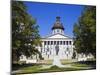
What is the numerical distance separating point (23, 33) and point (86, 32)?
71 cm

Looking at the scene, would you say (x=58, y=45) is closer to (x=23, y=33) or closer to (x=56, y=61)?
(x=56, y=61)

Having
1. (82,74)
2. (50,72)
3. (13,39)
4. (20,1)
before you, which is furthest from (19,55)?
(82,74)

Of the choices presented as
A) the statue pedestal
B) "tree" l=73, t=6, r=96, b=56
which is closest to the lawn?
the statue pedestal

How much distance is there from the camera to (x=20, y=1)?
2.16 m

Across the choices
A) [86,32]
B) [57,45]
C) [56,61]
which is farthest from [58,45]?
[86,32]

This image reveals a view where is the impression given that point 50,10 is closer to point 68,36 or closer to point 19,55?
point 68,36

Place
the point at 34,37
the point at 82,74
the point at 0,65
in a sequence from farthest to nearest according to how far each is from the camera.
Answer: the point at 82,74 → the point at 34,37 → the point at 0,65

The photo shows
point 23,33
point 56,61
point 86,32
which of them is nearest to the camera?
point 23,33

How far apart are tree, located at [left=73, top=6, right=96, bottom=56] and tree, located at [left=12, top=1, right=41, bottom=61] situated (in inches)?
17.4

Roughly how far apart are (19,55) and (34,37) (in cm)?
23

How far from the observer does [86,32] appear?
244 centimetres

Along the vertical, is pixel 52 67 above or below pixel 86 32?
below

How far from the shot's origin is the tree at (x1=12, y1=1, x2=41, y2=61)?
213 centimetres

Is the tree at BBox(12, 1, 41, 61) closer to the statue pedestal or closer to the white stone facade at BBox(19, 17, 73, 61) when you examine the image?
the white stone facade at BBox(19, 17, 73, 61)
